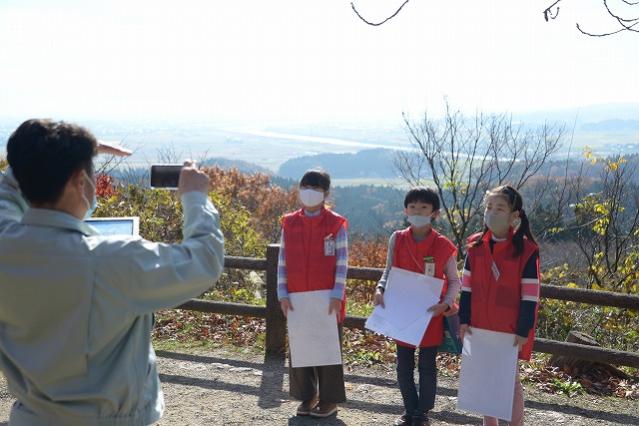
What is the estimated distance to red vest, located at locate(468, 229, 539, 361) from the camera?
4.21m

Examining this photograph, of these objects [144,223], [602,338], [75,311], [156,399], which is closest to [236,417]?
[156,399]

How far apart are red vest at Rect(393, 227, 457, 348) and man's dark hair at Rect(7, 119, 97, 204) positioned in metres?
3.13

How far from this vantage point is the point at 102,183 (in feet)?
34.9

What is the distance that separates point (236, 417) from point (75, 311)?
3.69 metres

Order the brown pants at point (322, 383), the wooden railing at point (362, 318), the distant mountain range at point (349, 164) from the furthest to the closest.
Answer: the distant mountain range at point (349, 164) < the wooden railing at point (362, 318) < the brown pants at point (322, 383)

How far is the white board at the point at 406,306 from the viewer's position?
4.66 m

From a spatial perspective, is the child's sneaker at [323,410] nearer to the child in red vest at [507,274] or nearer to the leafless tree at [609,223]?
the child in red vest at [507,274]

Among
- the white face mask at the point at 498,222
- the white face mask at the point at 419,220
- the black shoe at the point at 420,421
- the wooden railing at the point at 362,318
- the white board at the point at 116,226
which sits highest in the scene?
the white board at the point at 116,226

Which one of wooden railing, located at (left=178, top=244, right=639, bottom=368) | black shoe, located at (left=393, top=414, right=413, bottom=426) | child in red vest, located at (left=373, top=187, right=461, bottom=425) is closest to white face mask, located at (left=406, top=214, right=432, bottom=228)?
child in red vest, located at (left=373, top=187, right=461, bottom=425)

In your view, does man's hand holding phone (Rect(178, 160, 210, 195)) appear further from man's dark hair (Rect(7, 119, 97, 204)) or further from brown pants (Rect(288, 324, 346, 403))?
brown pants (Rect(288, 324, 346, 403))

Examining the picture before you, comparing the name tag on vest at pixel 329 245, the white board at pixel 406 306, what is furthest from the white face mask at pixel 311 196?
the white board at pixel 406 306

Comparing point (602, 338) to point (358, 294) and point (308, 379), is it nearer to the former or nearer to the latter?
point (308, 379)

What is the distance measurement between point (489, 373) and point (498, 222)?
3.09 ft

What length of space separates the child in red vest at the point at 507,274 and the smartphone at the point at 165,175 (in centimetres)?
258
